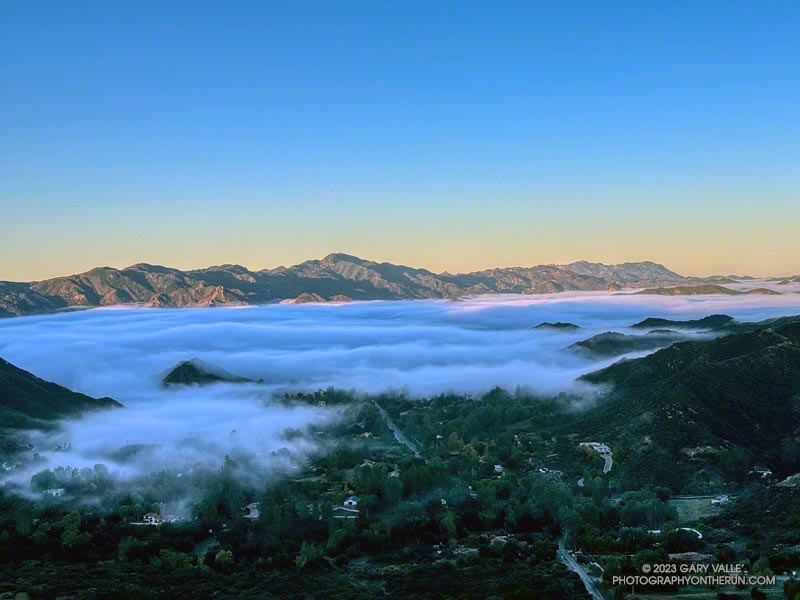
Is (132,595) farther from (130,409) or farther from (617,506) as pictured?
(130,409)

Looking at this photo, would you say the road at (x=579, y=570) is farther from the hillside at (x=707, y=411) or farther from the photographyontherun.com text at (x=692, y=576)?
the hillside at (x=707, y=411)

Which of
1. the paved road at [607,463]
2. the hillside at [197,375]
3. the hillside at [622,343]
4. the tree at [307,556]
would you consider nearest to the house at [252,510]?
the tree at [307,556]

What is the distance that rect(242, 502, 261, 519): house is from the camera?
65.8 meters

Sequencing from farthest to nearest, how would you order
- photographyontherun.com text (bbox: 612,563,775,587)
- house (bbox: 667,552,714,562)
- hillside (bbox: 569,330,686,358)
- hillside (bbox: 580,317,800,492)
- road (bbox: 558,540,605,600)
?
1. hillside (bbox: 569,330,686,358)
2. hillside (bbox: 580,317,800,492)
3. house (bbox: 667,552,714,562)
4. road (bbox: 558,540,605,600)
5. photographyontherun.com text (bbox: 612,563,775,587)

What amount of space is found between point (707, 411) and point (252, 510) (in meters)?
55.7

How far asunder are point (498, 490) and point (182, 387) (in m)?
101

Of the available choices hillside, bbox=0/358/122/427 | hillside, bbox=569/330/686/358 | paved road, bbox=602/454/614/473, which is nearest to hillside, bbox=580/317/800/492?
paved road, bbox=602/454/614/473

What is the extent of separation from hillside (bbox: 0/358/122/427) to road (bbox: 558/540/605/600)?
236ft

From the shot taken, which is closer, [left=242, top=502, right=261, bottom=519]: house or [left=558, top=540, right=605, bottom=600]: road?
[left=558, top=540, right=605, bottom=600]: road

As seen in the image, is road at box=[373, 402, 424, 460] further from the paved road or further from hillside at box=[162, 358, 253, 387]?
hillside at box=[162, 358, 253, 387]

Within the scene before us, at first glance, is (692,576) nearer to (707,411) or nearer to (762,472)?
(762,472)

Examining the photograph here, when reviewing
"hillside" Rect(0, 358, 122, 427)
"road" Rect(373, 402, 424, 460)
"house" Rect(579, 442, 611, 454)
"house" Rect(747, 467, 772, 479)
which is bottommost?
"road" Rect(373, 402, 424, 460)

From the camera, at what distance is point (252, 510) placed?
67812 millimetres

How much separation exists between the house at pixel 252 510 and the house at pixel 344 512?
751cm
